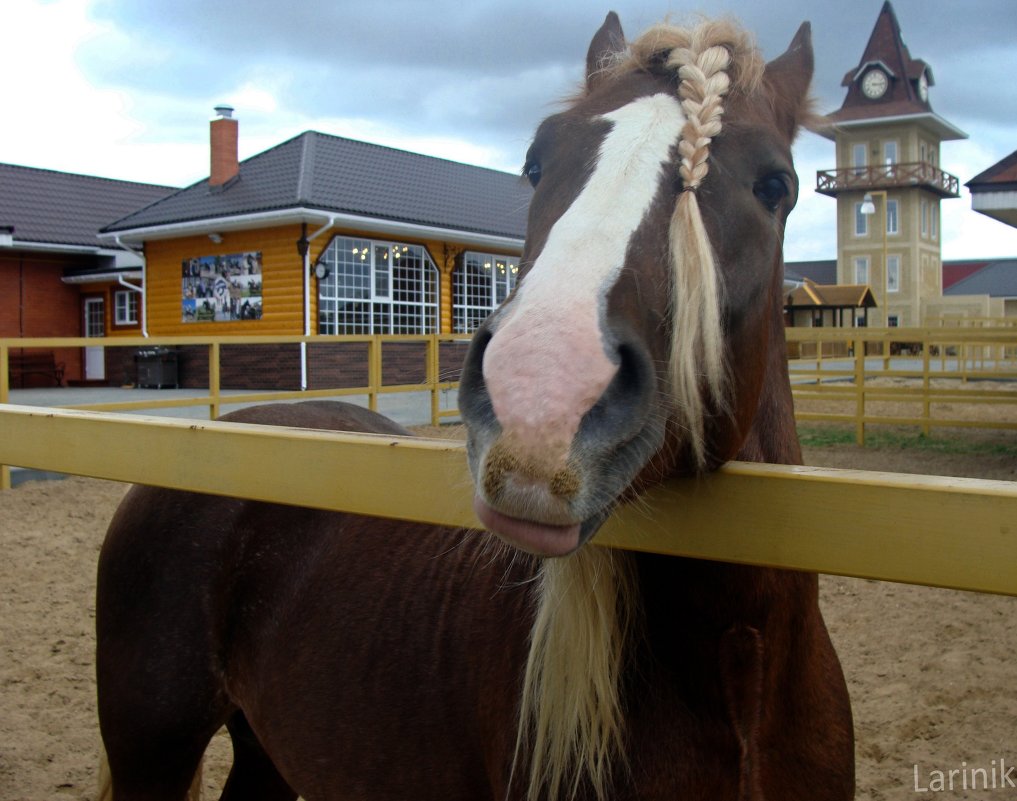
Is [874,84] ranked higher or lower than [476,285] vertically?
higher

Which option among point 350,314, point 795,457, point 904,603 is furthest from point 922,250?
point 795,457

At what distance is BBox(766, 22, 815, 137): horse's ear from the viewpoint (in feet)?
5.78

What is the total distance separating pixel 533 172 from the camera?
1.69 m

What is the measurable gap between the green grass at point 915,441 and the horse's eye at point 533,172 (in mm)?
10376

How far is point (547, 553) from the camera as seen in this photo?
42.5 inches

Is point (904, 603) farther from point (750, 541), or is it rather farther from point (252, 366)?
point (252, 366)

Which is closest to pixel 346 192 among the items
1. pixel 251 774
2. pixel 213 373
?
pixel 213 373

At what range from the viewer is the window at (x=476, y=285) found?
20.9 meters

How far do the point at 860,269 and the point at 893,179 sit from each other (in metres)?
5.56

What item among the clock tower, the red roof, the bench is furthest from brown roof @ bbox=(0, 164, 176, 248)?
the red roof

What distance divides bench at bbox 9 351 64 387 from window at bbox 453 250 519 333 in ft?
32.9

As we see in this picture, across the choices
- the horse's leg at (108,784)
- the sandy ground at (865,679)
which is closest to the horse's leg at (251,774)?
the horse's leg at (108,784)

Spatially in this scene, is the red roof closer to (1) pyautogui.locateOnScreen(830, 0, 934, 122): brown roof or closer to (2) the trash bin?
(1) pyautogui.locateOnScreen(830, 0, 934, 122): brown roof

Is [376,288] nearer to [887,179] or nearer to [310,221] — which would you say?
[310,221]
